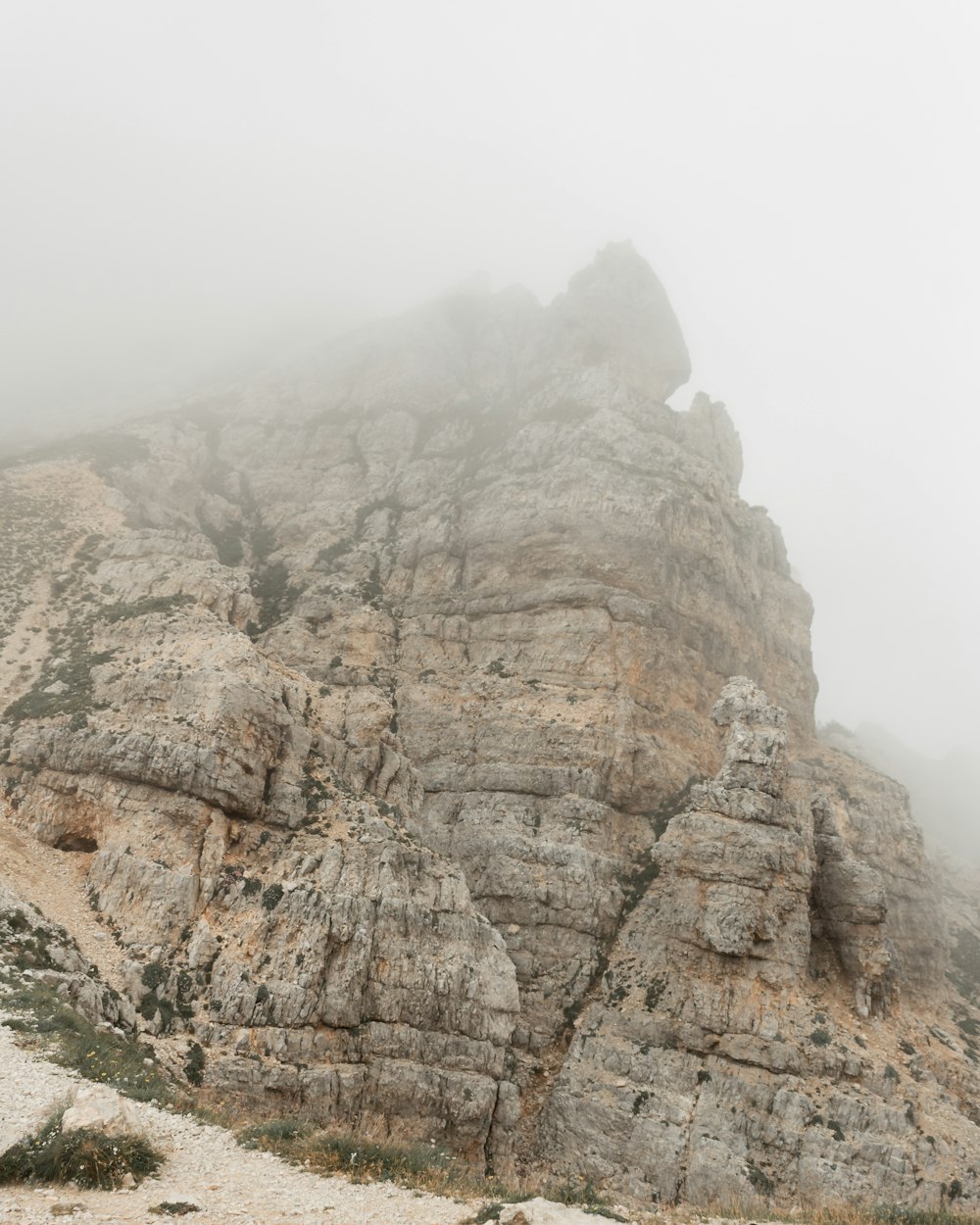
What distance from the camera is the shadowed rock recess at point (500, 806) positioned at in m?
38.2

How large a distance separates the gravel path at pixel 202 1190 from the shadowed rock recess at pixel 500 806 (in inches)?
518

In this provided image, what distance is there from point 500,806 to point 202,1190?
1562 inches

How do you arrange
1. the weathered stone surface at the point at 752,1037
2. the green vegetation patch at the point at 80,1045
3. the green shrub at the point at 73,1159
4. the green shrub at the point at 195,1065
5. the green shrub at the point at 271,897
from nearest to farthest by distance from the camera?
the green shrub at the point at 73,1159 < the green vegetation patch at the point at 80,1045 < the green shrub at the point at 195,1065 < the green shrub at the point at 271,897 < the weathered stone surface at the point at 752,1037

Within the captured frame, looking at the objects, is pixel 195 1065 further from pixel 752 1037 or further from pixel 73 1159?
pixel 752 1037

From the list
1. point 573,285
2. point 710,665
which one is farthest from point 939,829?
point 573,285

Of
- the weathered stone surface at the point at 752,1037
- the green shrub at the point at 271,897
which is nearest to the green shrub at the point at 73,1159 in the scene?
the green shrub at the point at 271,897

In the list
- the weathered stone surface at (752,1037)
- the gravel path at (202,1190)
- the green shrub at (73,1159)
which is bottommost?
the weathered stone surface at (752,1037)

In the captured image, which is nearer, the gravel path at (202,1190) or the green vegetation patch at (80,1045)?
the gravel path at (202,1190)

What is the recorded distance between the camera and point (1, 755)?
133 feet

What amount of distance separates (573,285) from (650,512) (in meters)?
51.2

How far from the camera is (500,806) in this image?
182 feet

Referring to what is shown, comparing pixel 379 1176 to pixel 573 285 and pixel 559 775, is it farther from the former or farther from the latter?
pixel 573 285

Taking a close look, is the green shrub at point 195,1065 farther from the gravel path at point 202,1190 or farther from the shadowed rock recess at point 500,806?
the gravel path at point 202,1190

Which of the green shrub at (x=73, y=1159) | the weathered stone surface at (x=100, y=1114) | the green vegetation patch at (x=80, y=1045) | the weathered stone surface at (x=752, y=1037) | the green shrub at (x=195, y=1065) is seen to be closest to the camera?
the green shrub at (x=73, y=1159)
